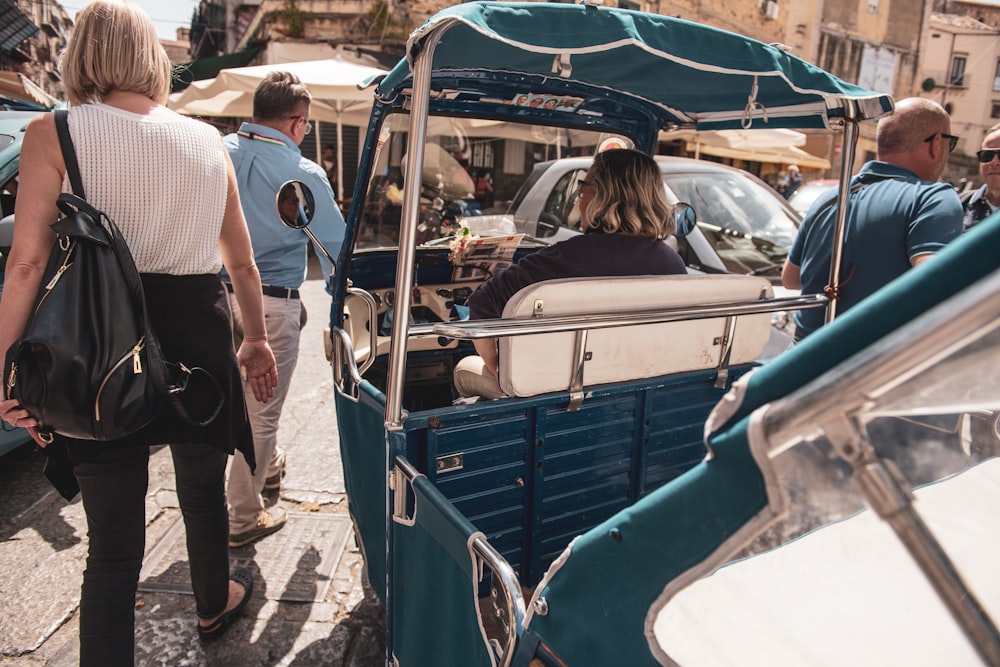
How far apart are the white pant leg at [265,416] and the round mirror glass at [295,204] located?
818mm

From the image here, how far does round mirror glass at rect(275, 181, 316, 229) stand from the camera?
226cm

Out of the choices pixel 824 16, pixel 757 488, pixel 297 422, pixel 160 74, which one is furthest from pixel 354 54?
pixel 824 16

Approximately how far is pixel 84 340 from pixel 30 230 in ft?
1.09

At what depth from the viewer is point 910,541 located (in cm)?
68

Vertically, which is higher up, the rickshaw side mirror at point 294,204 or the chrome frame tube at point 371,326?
the rickshaw side mirror at point 294,204

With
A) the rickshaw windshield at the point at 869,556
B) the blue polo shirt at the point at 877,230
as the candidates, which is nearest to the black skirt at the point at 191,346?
the rickshaw windshield at the point at 869,556

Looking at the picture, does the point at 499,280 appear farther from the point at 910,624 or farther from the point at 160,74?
the point at 910,624

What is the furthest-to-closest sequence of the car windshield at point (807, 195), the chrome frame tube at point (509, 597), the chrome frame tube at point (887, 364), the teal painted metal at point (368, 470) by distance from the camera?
1. the car windshield at point (807, 195)
2. the teal painted metal at point (368, 470)
3. the chrome frame tube at point (509, 597)
4. the chrome frame tube at point (887, 364)

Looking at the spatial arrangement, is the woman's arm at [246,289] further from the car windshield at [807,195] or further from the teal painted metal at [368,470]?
the car windshield at [807,195]

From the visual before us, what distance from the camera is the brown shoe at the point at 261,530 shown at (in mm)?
3139

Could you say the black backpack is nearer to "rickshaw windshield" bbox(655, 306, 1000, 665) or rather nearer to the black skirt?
the black skirt

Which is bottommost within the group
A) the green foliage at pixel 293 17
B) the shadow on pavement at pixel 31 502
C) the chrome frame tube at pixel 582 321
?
the shadow on pavement at pixel 31 502

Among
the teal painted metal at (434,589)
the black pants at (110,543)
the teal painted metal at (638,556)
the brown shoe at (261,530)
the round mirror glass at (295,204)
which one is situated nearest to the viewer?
the teal painted metal at (638,556)

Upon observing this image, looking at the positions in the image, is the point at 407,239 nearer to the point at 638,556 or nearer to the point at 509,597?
the point at 509,597
